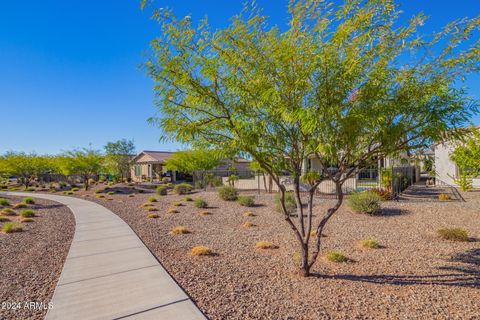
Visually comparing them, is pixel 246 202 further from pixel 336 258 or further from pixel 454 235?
pixel 454 235

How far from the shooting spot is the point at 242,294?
502 cm

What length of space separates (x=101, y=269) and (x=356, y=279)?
5698 mm

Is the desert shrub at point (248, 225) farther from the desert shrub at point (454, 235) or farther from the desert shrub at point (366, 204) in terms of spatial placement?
the desert shrub at point (454, 235)

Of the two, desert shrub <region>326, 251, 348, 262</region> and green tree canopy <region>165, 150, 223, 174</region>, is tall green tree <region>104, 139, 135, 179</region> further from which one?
desert shrub <region>326, 251, 348, 262</region>

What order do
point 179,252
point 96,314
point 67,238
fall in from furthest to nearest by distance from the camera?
point 67,238 → point 179,252 → point 96,314

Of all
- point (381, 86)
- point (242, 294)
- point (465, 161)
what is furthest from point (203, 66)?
point (465, 161)

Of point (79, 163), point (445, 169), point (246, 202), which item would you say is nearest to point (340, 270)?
point (246, 202)

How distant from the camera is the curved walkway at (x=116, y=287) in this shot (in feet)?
14.2

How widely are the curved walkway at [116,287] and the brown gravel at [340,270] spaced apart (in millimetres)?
376

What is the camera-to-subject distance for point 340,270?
20.6 feet

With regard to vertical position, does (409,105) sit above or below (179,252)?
above

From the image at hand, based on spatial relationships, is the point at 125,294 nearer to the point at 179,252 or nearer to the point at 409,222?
the point at 179,252

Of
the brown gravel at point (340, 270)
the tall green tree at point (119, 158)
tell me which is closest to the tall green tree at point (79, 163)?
the tall green tree at point (119, 158)

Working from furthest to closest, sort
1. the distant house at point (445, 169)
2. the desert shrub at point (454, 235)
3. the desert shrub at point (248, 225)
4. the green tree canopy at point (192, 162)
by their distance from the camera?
1. the green tree canopy at point (192, 162)
2. the distant house at point (445, 169)
3. the desert shrub at point (248, 225)
4. the desert shrub at point (454, 235)
